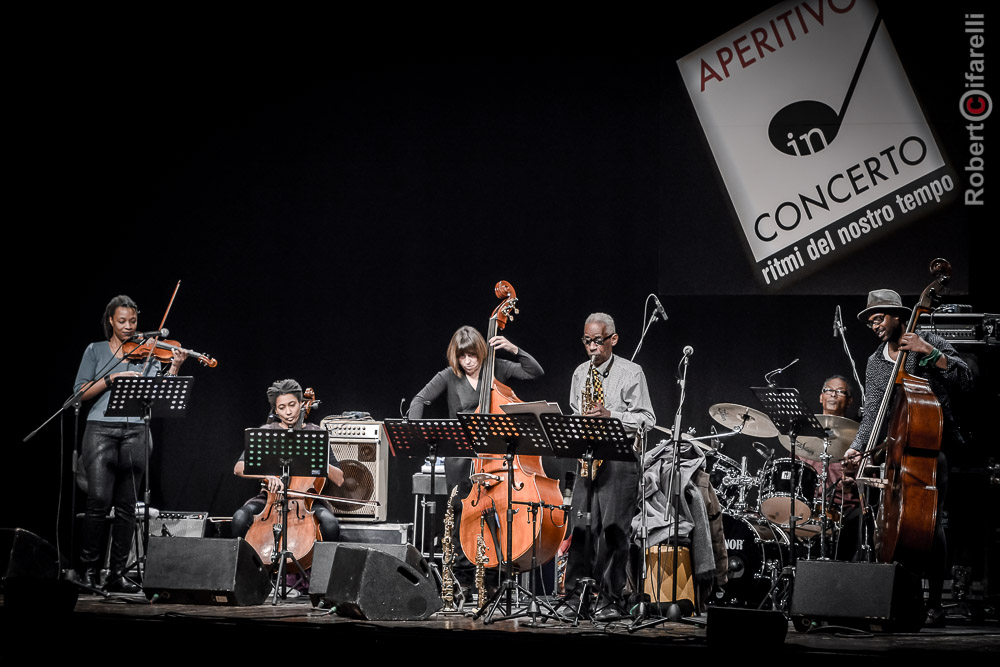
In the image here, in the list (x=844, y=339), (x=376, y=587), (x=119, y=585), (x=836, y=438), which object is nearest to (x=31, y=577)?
(x=119, y=585)

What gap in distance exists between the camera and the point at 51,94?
8344 millimetres

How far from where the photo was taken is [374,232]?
8.09m

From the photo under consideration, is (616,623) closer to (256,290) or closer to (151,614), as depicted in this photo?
(151,614)

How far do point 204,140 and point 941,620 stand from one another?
20.4 feet

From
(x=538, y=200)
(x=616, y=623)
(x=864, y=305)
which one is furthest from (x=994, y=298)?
(x=616, y=623)

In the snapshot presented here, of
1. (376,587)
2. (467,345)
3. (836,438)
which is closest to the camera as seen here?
(376,587)

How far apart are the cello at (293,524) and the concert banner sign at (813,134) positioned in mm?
3452

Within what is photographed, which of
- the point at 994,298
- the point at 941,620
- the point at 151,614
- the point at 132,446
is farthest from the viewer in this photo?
the point at 994,298

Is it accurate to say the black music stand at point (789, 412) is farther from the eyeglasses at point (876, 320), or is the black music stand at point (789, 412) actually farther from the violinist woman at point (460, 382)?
the violinist woman at point (460, 382)

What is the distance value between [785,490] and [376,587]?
10.0ft

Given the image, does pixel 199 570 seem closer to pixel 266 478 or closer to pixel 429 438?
pixel 266 478

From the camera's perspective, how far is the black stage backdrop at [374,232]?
749 cm

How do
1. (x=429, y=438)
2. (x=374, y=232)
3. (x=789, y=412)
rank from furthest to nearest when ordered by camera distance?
(x=374, y=232) < (x=789, y=412) < (x=429, y=438)

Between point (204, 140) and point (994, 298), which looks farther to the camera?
point (204, 140)
